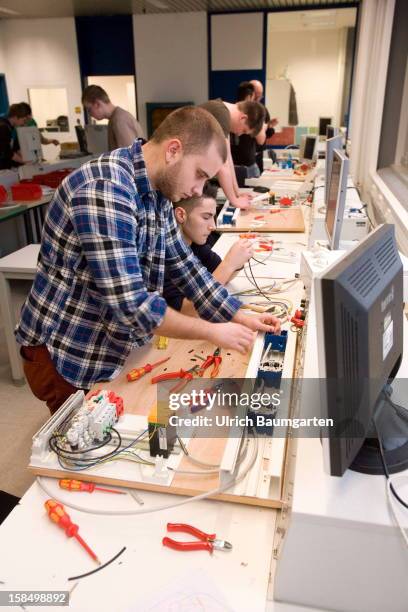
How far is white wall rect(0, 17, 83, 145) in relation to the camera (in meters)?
7.97

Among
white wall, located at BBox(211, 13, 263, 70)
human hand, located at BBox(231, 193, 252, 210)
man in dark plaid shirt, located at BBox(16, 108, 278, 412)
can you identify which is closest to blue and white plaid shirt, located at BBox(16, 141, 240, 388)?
man in dark plaid shirt, located at BBox(16, 108, 278, 412)

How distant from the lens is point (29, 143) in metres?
4.66

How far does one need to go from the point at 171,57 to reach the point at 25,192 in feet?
15.6

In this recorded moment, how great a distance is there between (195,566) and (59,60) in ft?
29.8

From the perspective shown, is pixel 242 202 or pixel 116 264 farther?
pixel 242 202

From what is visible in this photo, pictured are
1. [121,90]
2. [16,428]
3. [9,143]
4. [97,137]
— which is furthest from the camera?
[121,90]

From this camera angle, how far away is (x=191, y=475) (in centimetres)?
97

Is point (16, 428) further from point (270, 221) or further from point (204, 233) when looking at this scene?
point (270, 221)

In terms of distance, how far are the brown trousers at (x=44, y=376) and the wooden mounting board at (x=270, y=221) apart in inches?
69.6

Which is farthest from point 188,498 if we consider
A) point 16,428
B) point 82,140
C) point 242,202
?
point 82,140

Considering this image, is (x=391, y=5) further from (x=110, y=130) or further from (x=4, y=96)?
(x=4, y=96)

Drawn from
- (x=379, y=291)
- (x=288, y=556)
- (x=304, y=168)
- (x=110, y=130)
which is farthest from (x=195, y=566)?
(x=304, y=168)

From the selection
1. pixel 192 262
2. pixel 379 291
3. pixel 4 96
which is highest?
pixel 4 96

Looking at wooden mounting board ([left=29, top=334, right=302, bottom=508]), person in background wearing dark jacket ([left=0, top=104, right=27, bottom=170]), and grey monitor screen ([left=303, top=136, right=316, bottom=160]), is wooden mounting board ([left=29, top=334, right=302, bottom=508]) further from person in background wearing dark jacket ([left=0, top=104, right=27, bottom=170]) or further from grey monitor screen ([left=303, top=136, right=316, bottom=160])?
person in background wearing dark jacket ([left=0, top=104, right=27, bottom=170])
